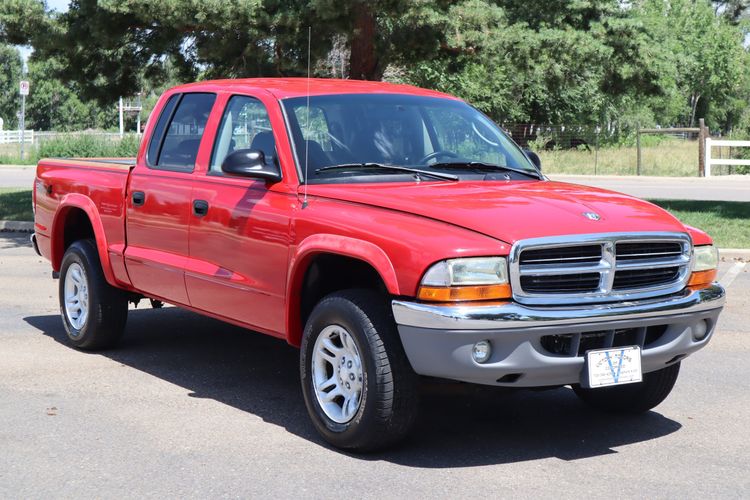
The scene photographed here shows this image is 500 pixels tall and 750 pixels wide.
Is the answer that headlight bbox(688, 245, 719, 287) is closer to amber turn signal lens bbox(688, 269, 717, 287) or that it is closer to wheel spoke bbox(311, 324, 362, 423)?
amber turn signal lens bbox(688, 269, 717, 287)

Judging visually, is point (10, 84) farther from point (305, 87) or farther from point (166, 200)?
point (305, 87)

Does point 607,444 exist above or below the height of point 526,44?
below

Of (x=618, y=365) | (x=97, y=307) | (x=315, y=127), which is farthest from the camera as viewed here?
(x=97, y=307)

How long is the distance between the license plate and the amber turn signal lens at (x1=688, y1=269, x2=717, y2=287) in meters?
0.59

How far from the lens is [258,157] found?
6.19 m

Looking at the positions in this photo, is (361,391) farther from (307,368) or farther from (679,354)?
(679,354)

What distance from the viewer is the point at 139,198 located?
24.4ft

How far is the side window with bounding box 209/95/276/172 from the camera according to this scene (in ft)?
21.6

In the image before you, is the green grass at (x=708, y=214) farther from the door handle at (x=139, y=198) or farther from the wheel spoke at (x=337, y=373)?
the wheel spoke at (x=337, y=373)

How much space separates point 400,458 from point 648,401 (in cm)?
163

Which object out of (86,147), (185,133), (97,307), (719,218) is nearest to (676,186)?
(719,218)

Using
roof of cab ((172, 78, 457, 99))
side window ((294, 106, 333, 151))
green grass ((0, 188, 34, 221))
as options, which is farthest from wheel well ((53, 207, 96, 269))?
green grass ((0, 188, 34, 221))

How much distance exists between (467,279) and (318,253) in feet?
3.29

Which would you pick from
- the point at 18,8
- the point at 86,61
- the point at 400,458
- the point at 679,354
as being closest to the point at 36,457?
the point at 400,458
